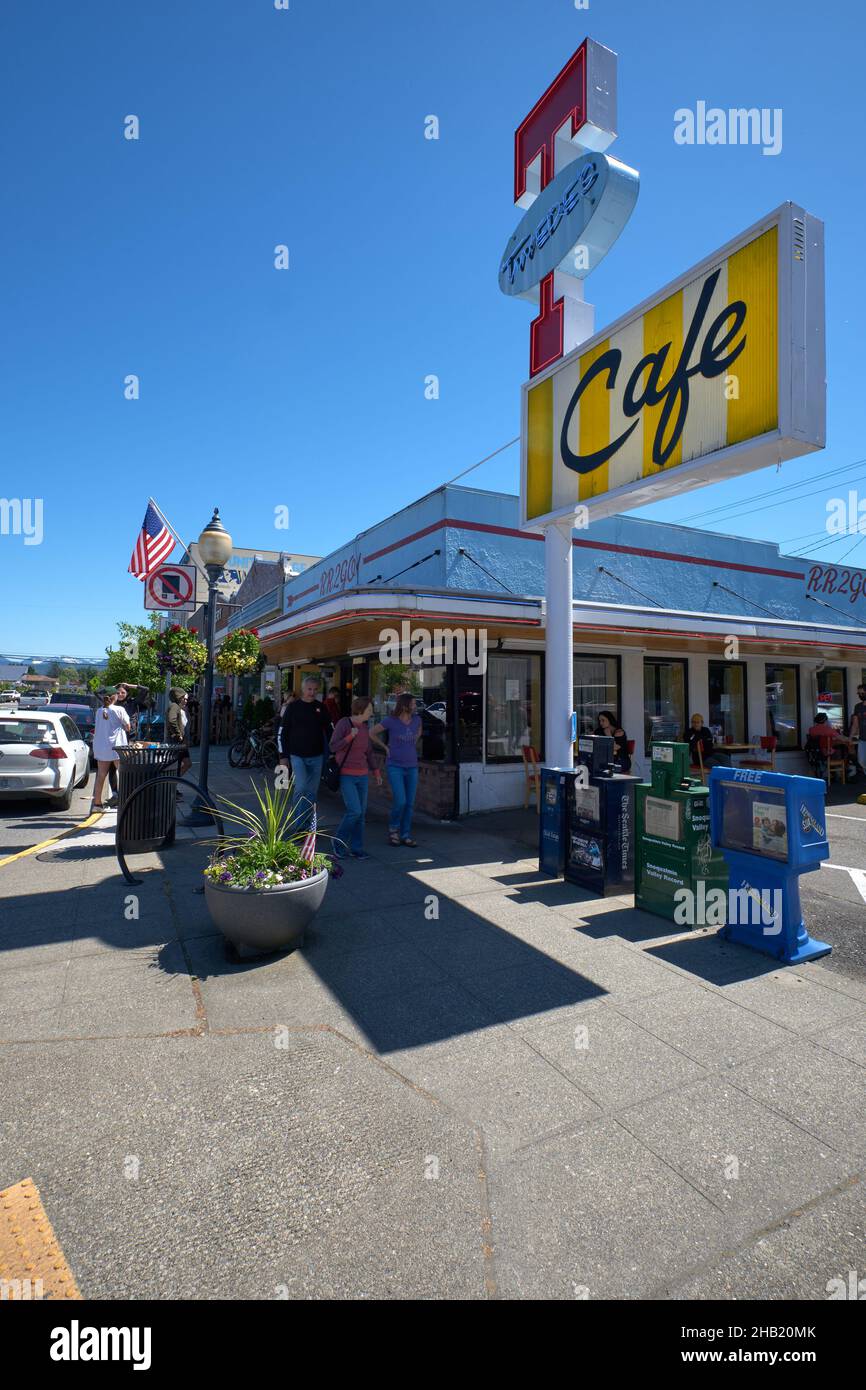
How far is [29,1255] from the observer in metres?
2.30

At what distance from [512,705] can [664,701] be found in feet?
12.9

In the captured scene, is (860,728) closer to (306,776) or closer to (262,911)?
(306,776)

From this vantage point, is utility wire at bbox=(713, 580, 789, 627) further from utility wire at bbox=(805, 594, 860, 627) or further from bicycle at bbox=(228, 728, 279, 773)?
bicycle at bbox=(228, 728, 279, 773)

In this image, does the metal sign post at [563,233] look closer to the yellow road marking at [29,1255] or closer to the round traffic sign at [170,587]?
the round traffic sign at [170,587]

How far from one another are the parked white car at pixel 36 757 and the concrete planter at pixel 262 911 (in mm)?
6922

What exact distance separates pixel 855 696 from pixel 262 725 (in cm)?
1505

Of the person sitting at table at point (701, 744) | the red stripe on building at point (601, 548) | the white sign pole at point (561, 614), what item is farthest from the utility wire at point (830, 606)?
the white sign pole at point (561, 614)

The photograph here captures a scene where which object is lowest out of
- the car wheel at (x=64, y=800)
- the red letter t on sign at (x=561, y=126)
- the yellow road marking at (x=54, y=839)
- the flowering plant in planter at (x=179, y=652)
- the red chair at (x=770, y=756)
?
the yellow road marking at (x=54, y=839)

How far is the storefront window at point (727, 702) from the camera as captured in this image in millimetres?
14130

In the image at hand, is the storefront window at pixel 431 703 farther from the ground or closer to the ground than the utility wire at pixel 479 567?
closer to the ground

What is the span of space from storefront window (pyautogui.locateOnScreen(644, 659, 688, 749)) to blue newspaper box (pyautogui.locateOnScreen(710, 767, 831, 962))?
311 inches

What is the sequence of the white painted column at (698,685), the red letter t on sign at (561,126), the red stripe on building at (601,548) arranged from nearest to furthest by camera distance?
1. the red letter t on sign at (561,126)
2. the red stripe on building at (601,548)
3. the white painted column at (698,685)

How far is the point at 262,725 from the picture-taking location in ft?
58.7
